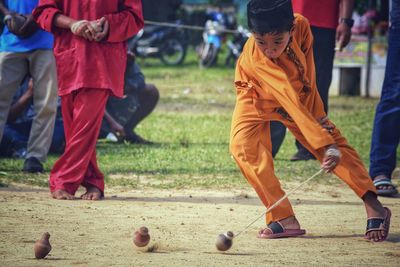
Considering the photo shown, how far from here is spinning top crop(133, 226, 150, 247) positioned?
569 cm

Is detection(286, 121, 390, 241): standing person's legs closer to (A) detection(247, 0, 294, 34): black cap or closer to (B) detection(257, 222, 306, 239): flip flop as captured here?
(B) detection(257, 222, 306, 239): flip flop

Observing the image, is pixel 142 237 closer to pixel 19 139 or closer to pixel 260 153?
pixel 260 153

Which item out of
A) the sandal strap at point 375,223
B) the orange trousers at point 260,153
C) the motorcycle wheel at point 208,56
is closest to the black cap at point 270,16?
the orange trousers at point 260,153

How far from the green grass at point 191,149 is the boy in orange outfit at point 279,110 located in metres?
2.19

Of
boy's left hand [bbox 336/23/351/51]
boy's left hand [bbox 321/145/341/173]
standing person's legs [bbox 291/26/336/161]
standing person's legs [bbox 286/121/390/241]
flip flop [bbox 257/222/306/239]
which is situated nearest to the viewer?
boy's left hand [bbox 321/145/341/173]

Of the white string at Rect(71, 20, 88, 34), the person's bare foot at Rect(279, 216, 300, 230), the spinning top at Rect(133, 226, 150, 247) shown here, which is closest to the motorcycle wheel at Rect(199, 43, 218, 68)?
the white string at Rect(71, 20, 88, 34)

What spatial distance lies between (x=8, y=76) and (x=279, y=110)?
11.0 feet

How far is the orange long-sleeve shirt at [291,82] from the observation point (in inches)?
230

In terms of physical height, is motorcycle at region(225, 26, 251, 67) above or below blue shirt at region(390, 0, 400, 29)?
below

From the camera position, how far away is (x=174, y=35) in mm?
25594

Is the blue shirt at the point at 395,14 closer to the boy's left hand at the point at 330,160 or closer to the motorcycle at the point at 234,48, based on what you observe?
the boy's left hand at the point at 330,160

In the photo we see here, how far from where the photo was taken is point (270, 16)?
5914 millimetres

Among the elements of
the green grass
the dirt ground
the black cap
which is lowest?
the green grass

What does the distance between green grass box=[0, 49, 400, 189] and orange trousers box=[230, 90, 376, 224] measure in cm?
217
